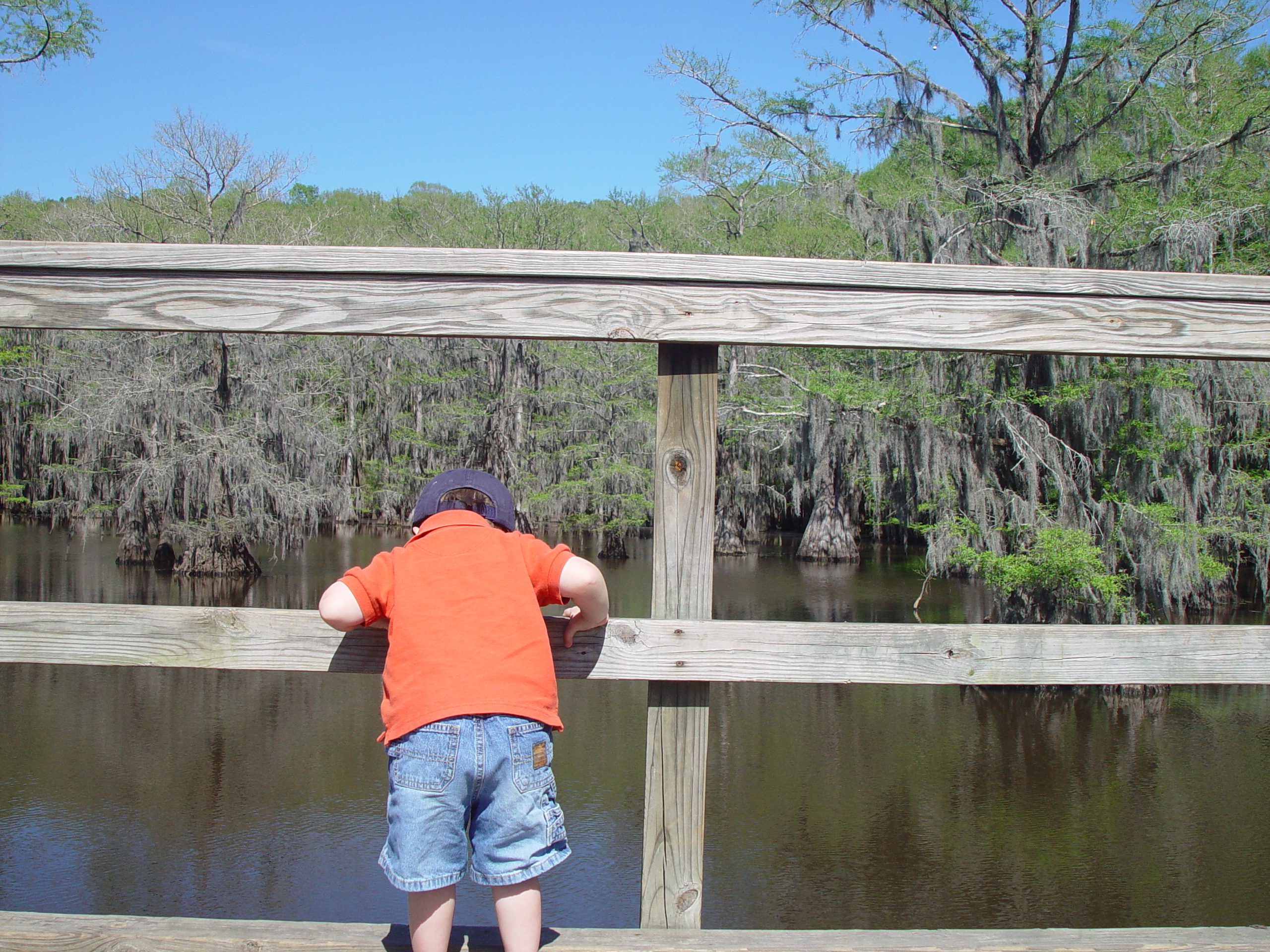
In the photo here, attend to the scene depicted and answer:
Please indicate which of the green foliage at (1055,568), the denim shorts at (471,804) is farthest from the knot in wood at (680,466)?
the green foliage at (1055,568)

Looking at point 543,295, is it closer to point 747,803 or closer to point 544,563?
point 544,563

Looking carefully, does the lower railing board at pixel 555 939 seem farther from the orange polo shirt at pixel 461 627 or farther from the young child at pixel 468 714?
the orange polo shirt at pixel 461 627

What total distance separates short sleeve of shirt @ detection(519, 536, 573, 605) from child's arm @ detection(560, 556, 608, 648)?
0.01 metres

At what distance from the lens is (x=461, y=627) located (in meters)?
1.71

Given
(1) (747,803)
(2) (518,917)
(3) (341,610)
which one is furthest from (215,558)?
(2) (518,917)

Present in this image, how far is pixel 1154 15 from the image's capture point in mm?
13055

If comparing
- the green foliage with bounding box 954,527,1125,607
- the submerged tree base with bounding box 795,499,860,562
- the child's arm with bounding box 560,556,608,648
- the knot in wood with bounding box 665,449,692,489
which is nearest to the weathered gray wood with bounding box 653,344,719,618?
the knot in wood with bounding box 665,449,692,489

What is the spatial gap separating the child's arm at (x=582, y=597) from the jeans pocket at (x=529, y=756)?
16 centimetres

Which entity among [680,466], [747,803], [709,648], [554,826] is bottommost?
[747,803]

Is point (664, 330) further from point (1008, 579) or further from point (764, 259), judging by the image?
point (1008, 579)

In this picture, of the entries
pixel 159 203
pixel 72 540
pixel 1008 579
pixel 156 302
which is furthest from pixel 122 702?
pixel 72 540

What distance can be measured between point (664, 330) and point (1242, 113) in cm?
1442

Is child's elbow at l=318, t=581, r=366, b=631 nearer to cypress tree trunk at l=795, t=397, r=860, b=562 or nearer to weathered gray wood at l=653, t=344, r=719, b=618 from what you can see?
weathered gray wood at l=653, t=344, r=719, b=618

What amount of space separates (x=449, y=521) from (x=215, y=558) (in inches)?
738
